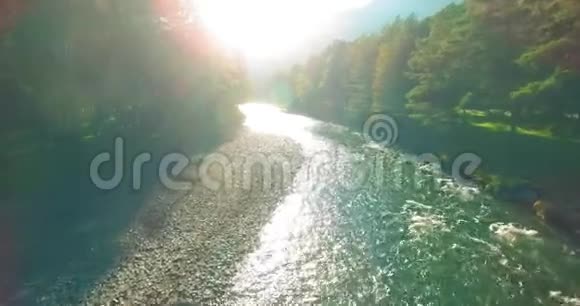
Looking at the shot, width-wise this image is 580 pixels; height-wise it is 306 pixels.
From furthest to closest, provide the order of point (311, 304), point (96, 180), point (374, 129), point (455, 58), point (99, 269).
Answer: point (374, 129), point (455, 58), point (96, 180), point (99, 269), point (311, 304)

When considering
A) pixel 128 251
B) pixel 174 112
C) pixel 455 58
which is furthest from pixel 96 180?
pixel 455 58

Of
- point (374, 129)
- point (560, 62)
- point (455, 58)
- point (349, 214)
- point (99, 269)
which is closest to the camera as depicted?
point (99, 269)

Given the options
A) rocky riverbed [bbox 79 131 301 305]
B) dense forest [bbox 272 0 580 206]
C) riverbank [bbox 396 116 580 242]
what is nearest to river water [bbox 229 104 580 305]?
rocky riverbed [bbox 79 131 301 305]

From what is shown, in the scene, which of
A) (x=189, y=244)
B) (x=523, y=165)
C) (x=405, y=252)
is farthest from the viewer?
(x=523, y=165)

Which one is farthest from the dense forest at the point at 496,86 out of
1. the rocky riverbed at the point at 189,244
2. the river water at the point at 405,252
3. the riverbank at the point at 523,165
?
the rocky riverbed at the point at 189,244

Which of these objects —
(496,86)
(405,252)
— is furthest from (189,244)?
(496,86)

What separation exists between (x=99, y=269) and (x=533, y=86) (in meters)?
38.6

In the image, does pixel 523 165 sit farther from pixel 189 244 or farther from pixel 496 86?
pixel 189 244

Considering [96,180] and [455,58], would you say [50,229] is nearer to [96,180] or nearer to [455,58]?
[96,180]

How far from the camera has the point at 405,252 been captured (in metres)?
24.4

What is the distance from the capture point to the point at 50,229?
Result: 28.3m

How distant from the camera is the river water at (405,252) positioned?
64.8ft

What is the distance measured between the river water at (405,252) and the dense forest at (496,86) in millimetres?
7884

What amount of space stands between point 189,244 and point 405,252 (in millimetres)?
12170
